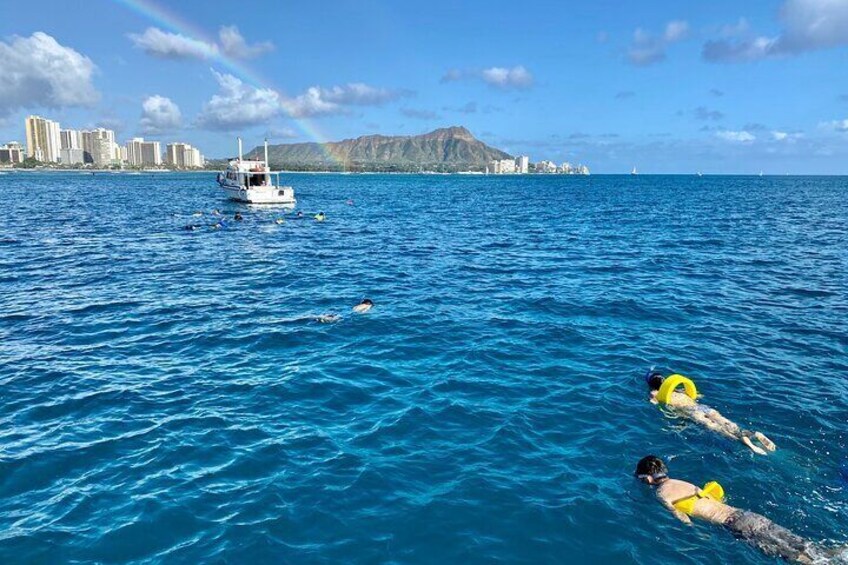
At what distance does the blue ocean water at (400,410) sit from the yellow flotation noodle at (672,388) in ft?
1.87

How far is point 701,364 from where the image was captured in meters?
16.2

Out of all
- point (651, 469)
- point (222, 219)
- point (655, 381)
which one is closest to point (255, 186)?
point (222, 219)

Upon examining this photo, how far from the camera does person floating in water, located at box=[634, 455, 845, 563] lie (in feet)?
27.1

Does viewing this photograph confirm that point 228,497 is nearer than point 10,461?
Yes

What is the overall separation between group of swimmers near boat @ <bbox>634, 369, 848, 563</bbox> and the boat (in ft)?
207

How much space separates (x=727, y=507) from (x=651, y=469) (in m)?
1.32

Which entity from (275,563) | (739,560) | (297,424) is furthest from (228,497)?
(739,560)

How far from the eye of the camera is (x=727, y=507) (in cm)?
922

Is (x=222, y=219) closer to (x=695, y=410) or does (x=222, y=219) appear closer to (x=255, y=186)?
(x=255, y=186)

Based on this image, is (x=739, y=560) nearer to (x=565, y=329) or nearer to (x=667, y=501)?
(x=667, y=501)

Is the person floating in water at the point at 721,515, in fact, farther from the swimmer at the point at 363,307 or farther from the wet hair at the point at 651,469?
the swimmer at the point at 363,307

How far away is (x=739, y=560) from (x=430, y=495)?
493cm

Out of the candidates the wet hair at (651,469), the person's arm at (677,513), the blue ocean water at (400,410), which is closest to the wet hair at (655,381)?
the blue ocean water at (400,410)

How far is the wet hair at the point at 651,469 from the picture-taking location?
32.8 ft
